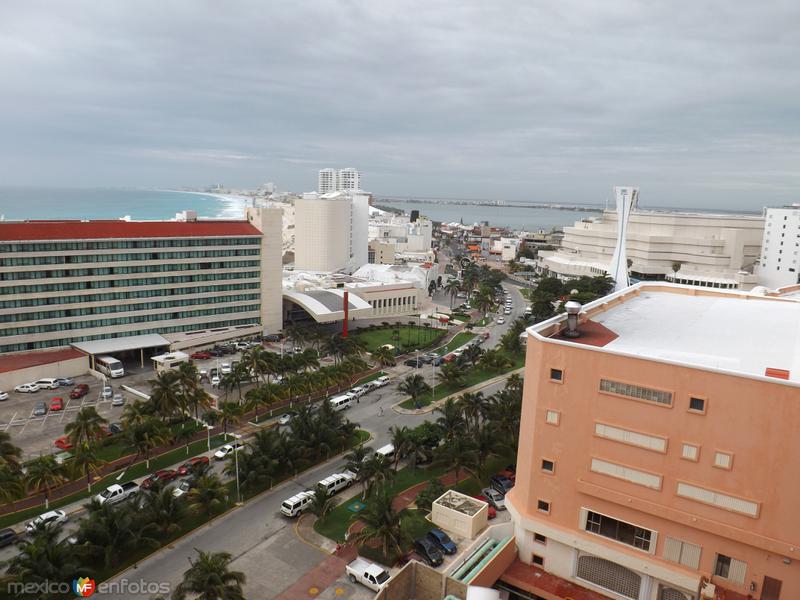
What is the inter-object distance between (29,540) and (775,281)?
12734 cm

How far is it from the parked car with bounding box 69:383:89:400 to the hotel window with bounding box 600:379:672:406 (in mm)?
49083

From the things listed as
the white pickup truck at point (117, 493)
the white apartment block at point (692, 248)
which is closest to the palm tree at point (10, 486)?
the white pickup truck at point (117, 493)

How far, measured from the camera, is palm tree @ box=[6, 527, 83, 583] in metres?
24.4

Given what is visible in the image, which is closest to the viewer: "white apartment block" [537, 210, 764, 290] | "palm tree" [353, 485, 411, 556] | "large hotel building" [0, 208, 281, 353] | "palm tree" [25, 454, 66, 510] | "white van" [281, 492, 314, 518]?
"palm tree" [353, 485, 411, 556]

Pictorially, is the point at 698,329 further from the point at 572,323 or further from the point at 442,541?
the point at 442,541

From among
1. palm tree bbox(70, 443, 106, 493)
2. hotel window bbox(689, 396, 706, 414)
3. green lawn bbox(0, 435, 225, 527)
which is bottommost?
green lawn bbox(0, 435, 225, 527)

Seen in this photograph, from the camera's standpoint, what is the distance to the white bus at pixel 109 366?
5966cm

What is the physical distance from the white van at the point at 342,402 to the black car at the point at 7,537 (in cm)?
2580

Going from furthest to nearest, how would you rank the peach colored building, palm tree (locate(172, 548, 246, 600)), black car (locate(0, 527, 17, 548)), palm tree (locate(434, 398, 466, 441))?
palm tree (locate(434, 398, 466, 441)) < black car (locate(0, 527, 17, 548)) < palm tree (locate(172, 548, 246, 600)) < the peach colored building

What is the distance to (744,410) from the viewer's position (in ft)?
66.4

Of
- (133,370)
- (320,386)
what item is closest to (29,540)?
(320,386)

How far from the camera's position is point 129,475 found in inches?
1538

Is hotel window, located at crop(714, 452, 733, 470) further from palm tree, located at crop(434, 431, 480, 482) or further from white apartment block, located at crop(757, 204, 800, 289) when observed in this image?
white apartment block, located at crop(757, 204, 800, 289)

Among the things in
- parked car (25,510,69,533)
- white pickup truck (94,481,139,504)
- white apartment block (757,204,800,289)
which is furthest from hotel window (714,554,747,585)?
white apartment block (757,204,800,289)
